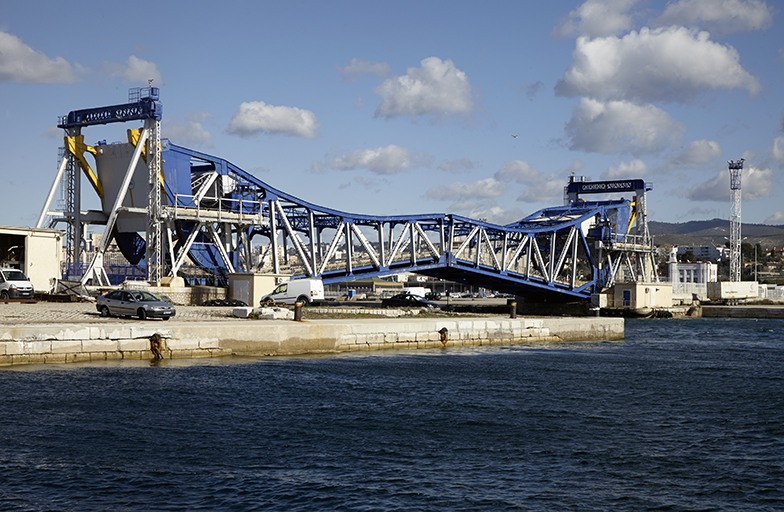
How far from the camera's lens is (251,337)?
33.7 m

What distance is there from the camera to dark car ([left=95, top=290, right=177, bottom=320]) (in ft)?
117

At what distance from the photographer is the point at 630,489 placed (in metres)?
15.3

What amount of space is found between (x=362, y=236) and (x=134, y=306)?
121ft

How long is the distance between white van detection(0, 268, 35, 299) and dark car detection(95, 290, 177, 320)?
10285 millimetres

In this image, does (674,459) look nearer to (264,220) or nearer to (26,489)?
(26,489)

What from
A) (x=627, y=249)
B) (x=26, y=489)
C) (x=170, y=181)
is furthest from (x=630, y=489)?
(x=627, y=249)

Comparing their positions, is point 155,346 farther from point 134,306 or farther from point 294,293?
point 294,293

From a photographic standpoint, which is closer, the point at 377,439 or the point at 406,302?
the point at 377,439

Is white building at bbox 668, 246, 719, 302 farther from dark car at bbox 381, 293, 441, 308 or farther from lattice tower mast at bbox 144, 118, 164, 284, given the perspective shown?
lattice tower mast at bbox 144, 118, 164, 284

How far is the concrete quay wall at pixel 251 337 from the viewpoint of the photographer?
92.7 ft

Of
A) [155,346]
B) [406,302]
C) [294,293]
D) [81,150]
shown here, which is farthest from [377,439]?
[81,150]

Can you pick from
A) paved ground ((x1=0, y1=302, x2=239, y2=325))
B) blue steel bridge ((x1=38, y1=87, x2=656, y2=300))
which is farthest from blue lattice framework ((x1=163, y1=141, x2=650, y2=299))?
paved ground ((x1=0, y1=302, x2=239, y2=325))

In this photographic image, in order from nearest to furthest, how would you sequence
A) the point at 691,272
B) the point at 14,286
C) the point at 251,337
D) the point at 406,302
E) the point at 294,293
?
the point at 251,337 < the point at 14,286 < the point at 294,293 < the point at 406,302 < the point at 691,272

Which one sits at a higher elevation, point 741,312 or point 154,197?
point 154,197
